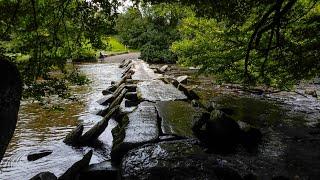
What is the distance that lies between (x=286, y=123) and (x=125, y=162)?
5866mm

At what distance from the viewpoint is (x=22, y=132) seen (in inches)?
418

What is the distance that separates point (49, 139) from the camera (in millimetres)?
9953

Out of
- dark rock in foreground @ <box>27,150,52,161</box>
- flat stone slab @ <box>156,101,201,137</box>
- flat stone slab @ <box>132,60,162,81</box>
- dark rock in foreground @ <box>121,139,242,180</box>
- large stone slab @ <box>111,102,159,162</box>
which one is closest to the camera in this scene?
dark rock in foreground @ <box>121,139,242,180</box>

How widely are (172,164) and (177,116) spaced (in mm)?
3698

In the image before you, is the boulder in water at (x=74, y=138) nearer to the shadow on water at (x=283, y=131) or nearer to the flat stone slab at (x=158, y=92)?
the flat stone slab at (x=158, y=92)

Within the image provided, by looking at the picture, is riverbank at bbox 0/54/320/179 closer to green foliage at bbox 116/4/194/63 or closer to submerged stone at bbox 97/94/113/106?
submerged stone at bbox 97/94/113/106

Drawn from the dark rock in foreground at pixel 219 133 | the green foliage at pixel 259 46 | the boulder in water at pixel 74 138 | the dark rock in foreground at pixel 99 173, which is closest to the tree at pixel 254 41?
the green foliage at pixel 259 46

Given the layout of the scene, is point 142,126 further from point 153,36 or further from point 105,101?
point 153,36

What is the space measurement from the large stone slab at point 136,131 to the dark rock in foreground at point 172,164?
332mm

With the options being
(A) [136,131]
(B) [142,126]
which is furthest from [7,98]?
(B) [142,126]

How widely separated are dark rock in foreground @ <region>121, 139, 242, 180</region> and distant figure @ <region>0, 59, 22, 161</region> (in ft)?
8.85

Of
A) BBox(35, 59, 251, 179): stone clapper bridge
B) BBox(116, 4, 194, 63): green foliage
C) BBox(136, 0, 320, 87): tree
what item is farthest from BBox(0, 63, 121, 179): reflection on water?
BBox(116, 4, 194, 63): green foliage

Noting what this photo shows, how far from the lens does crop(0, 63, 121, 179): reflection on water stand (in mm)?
7906

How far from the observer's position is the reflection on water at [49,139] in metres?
7.91
